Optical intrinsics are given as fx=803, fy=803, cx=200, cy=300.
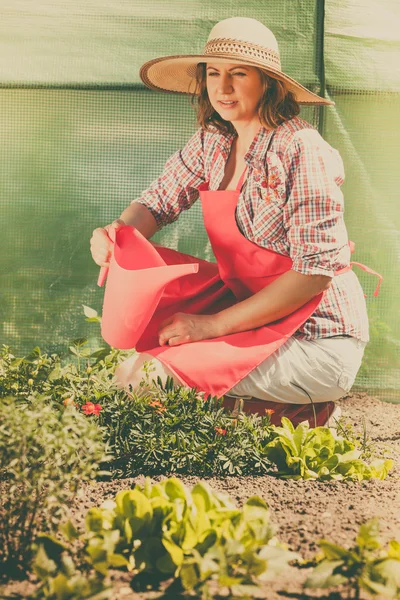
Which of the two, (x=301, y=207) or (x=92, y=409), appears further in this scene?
(x=301, y=207)

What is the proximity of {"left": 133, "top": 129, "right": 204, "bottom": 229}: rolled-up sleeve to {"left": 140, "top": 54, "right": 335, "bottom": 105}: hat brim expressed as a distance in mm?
287

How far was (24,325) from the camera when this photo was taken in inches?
171

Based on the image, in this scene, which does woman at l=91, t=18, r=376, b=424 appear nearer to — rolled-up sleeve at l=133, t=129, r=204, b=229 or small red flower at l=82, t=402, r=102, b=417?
rolled-up sleeve at l=133, t=129, r=204, b=229

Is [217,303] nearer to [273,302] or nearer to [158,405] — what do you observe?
[273,302]

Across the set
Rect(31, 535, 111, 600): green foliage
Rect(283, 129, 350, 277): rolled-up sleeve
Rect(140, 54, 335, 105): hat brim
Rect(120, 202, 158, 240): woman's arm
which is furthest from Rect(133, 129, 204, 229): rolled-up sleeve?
Rect(31, 535, 111, 600): green foliage

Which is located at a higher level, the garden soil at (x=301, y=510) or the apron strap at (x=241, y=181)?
the apron strap at (x=241, y=181)

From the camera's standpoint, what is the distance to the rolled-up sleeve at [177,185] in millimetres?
3609

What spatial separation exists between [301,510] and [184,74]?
6.82 ft

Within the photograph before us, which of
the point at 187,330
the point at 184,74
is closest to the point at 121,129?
the point at 184,74

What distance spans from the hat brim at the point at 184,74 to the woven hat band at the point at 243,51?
0.08 feet

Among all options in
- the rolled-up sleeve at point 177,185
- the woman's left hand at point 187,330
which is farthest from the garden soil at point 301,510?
the rolled-up sleeve at point 177,185

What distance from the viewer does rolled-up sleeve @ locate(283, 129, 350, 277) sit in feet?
10.1

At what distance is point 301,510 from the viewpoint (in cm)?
240

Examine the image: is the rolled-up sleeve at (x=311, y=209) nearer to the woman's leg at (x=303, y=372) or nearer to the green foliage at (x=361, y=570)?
the woman's leg at (x=303, y=372)
